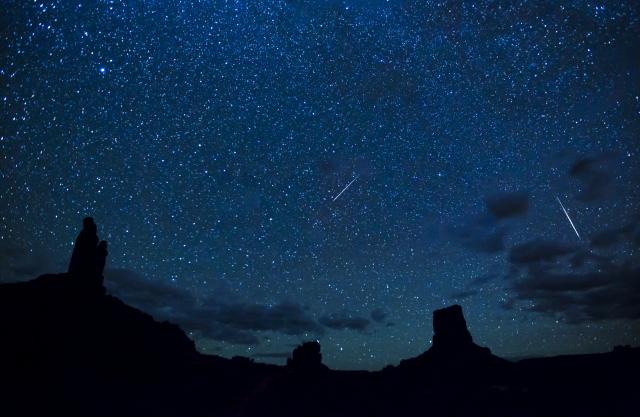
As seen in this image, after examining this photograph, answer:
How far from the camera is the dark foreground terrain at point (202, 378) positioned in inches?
2012

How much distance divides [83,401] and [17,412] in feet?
25.7

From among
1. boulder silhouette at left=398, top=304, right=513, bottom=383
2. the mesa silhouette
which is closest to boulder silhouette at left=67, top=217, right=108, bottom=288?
the mesa silhouette

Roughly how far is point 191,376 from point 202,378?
7.64 feet

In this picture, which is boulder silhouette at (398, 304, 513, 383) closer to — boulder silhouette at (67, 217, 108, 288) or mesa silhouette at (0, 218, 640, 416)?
mesa silhouette at (0, 218, 640, 416)

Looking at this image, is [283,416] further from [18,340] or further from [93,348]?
[18,340]

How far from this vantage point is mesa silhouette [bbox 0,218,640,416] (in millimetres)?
51509

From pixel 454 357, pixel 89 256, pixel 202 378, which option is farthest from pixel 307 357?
pixel 89 256

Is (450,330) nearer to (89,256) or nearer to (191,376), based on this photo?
(191,376)

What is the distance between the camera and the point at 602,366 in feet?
246

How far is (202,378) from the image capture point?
227 ft

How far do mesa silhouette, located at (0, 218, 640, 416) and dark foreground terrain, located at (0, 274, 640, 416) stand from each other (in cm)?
24

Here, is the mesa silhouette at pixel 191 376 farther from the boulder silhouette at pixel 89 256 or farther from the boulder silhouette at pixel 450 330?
the boulder silhouette at pixel 450 330

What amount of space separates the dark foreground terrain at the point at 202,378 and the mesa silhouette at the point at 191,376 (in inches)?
9.3

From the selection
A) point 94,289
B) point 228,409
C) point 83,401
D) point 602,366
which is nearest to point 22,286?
point 94,289
